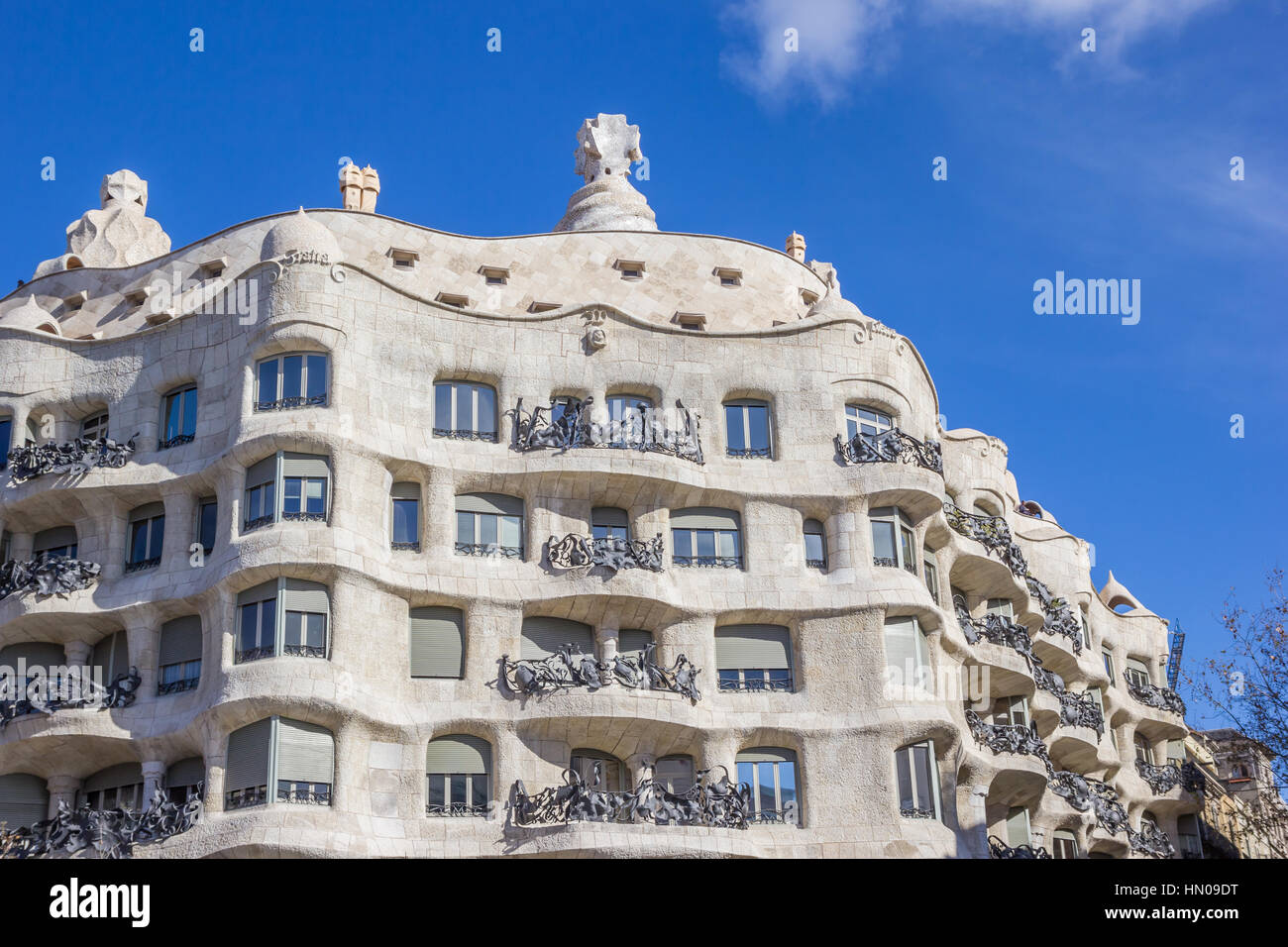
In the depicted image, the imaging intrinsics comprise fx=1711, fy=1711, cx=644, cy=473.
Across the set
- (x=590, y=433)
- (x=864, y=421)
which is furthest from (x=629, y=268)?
(x=864, y=421)

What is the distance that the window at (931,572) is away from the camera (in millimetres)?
40969

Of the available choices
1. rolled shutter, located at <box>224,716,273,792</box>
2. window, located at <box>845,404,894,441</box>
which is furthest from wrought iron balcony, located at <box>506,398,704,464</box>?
rolled shutter, located at <box>224,716,273,792</box>

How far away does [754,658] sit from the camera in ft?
124

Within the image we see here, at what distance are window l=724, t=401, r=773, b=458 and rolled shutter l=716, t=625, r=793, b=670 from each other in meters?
4.25

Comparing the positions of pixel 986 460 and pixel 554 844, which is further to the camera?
pixel 986 460

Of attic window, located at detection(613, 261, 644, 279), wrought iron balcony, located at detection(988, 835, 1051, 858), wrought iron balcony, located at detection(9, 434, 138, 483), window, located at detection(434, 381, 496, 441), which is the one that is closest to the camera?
wrought iron balcony, located at detection(9, 434, 138, 483)

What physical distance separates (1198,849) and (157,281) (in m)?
36.1

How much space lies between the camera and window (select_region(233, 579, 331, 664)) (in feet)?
112

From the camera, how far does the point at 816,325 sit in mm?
40906

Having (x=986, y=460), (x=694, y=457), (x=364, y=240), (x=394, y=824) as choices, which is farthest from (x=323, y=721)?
(x=986, y=460)

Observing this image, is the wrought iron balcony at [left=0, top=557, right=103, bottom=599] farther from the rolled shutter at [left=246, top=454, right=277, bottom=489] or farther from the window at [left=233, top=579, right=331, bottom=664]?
the window at [left=233, top=579, right=331, bottom=664]

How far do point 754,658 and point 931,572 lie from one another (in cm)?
616
